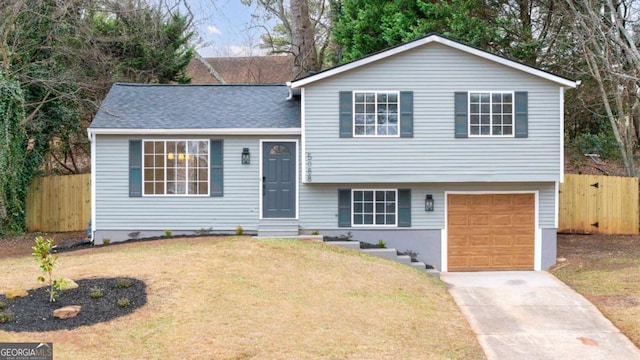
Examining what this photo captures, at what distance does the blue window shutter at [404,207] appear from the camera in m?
15.0

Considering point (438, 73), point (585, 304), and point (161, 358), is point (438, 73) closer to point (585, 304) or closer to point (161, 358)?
point (585, 304)

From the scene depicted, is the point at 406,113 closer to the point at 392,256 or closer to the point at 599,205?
the point at 392,256

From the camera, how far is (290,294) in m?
9.66

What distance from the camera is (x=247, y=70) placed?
36.8 metres

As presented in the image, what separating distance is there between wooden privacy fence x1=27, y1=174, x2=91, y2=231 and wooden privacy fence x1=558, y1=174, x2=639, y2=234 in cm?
1509

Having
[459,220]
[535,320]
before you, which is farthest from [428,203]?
[535,320]

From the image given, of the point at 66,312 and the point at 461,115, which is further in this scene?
the point at 461,115

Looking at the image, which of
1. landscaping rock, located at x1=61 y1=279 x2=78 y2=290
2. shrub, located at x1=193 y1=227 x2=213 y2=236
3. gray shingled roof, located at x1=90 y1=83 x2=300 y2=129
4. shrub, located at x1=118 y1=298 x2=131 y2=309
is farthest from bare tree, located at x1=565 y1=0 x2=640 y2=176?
landscaping rock, located at x1=61 y1=279 x2=78 y2=290

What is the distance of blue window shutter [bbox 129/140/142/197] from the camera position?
14.9m

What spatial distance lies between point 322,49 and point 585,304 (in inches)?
812

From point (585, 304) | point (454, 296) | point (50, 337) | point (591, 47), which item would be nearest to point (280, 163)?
point (454, 296)

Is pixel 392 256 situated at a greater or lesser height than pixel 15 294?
lesser

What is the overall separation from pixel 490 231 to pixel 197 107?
324 inches

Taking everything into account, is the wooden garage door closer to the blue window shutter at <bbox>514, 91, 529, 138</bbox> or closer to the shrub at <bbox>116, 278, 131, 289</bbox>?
the blue window shutter at <bbox>514, 91, 529, 138</bbox>
